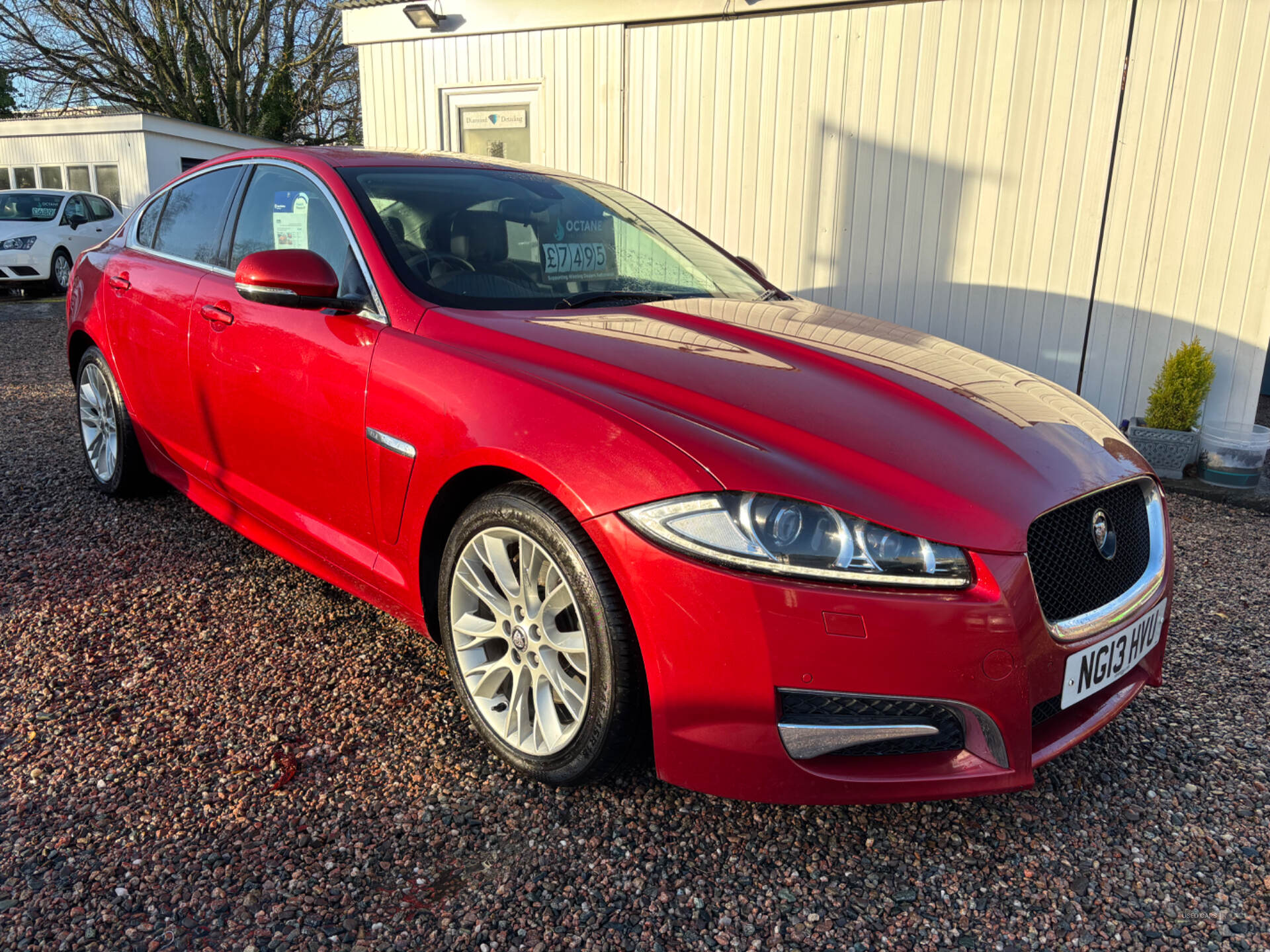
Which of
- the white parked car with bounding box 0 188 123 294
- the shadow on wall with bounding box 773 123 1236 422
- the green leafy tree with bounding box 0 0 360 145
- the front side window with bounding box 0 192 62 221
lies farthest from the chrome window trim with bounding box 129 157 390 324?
the green leafy tree with bounding box 0 0 360 145

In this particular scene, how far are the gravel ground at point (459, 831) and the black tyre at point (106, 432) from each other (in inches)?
44.1

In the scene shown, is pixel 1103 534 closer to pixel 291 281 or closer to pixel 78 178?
pixel 291 281

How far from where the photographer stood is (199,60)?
24.4 metres

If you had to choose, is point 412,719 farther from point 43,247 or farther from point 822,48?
point 43,247

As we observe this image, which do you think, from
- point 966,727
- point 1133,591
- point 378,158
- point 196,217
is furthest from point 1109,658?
point 196,217

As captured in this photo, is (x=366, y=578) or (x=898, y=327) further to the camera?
(x=898, y=327)

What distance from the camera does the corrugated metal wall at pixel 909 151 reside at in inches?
231

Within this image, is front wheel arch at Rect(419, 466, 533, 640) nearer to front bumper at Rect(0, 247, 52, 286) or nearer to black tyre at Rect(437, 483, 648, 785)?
black tyre at Rect(437, 483, 648, 785)

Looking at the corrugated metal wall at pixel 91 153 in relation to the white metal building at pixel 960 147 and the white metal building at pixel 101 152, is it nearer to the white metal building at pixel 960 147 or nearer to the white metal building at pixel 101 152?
the white metal building at pixel 101 152

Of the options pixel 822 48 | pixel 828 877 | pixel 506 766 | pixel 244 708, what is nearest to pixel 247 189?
pixel 244 708

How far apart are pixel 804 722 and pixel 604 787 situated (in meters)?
0.66

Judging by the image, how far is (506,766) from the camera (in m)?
2.40

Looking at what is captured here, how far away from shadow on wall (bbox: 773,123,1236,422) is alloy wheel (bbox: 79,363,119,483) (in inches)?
185

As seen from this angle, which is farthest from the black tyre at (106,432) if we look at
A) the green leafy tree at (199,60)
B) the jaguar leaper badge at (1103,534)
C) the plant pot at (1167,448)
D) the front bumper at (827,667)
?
the green leafy tree at (199,60)
